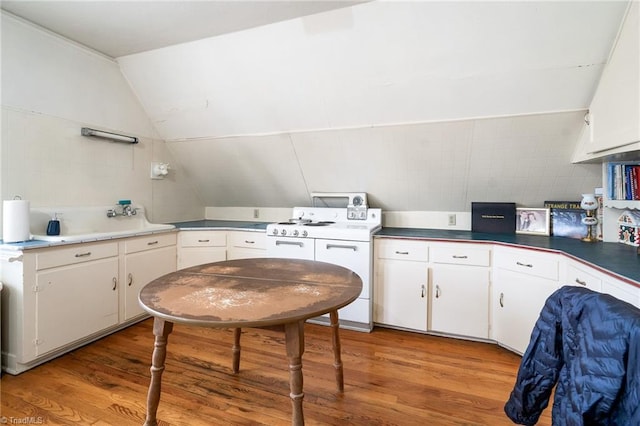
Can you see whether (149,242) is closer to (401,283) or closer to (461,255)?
(401,283)

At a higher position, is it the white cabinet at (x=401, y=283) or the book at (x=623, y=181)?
the book at (x=623, y=181)

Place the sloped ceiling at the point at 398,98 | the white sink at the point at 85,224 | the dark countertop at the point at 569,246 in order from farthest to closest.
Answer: the white sink at the point at 85,224
the sloped ceiling at the point at 398,98
the dark countertop at the point at 569,246

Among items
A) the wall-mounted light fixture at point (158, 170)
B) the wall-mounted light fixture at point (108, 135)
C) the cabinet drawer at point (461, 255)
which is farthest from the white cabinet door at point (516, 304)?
the wall-mounted light fixture at point (108, 135)

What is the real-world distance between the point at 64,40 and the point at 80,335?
2369 millimetres

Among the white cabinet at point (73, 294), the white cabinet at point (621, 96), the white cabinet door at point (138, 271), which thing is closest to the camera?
the white cabinet at point (621, 96)

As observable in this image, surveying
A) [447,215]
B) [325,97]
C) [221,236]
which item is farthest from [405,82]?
[221,236]

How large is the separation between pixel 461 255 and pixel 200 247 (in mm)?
2588

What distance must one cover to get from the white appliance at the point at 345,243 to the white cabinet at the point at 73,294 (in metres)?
1.37

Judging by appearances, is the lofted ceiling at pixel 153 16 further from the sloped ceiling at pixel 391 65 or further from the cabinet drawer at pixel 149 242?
the cabinet drawer at pixel 149 242

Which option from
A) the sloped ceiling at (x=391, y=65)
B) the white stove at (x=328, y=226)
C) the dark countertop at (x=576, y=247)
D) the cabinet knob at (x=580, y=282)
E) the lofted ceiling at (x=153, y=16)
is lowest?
the cabinet knob at (x=580, y=282)

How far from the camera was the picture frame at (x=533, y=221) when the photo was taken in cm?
274

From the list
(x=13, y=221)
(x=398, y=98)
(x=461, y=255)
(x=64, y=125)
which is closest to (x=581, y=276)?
(x=461, y=255)

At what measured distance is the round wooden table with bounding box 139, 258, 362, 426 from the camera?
1.17 meters

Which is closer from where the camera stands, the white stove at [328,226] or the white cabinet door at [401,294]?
the white cabinet door at [401,294]
